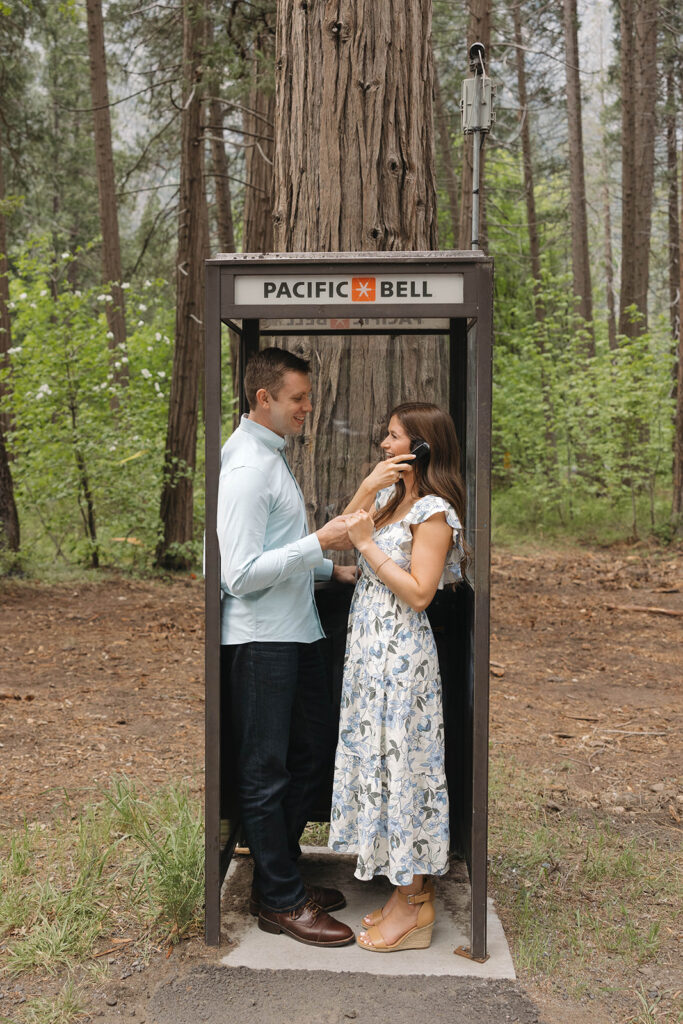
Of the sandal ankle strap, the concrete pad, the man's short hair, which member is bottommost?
the concrete pad

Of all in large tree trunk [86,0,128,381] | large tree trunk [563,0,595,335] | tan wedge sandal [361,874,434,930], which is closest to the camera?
tan wedge sandal [361,874,434,930]

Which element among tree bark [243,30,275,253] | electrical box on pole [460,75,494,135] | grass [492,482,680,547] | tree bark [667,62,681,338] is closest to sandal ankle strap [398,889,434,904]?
electrical box on pole [460,75,494,135]

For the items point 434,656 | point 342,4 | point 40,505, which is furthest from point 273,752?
point 40,505

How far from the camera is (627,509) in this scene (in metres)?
16.4

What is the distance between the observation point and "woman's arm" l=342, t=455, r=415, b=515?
323 cm

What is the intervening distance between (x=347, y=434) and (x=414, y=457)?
113cm

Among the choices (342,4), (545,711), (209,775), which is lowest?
(545,711)

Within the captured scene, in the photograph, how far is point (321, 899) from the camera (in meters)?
3.71

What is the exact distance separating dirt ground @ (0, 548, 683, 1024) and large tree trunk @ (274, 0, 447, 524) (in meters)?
2.05

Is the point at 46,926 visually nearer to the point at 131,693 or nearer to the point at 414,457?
the point at 414,457

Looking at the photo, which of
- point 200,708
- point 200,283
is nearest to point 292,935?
point 200,708

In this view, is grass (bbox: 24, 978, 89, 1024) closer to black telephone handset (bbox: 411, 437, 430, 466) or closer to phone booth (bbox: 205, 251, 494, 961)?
phone booth (bbox: 205, 251, 494, 961)

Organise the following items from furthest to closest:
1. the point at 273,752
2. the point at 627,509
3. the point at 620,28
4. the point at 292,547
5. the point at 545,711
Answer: the point at 620,28, the point at 627,509, the point at 545,711, the point at 273,752, the point at 292,547

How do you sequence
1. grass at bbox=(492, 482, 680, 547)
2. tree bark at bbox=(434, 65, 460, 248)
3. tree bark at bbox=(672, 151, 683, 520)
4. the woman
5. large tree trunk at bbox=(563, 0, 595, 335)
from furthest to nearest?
large tree trunk at bbox=(563, 0, 595, 335) → tree bark at bbox=(434, 65, 460, 248) → grass at bbox=(492, 482, 680, 547) → tree bark at bbox=(672, 151, 683, 520) → the woman
